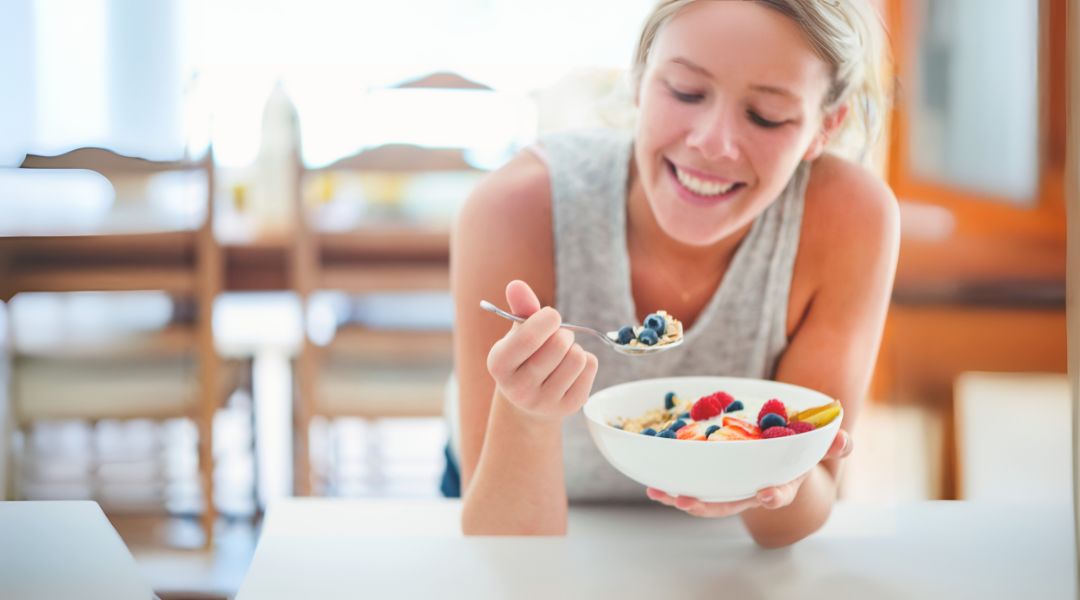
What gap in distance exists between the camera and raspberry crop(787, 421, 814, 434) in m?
0.53

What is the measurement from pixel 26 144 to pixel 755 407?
17.9 inches

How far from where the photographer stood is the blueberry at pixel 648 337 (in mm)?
587

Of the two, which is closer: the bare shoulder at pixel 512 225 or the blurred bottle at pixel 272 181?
the bare shoulder at pixel 512 225

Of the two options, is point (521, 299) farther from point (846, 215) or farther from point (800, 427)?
point (846, 215)

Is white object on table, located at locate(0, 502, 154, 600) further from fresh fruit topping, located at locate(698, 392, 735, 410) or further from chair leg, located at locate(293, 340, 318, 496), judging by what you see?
chair leg, located at locate(293, 340, 318, 496)

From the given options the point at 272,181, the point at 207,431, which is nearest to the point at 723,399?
the point at 207,431

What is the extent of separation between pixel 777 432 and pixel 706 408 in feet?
0.23

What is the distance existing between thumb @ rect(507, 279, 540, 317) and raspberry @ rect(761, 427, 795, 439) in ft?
0.48

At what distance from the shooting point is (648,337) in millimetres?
587

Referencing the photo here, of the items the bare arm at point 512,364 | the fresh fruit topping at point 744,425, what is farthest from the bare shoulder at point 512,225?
the fresh fruit topping at point 744,425

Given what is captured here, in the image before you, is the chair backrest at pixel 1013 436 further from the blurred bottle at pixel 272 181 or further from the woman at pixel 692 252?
the blurred bottle at pixel 272 181

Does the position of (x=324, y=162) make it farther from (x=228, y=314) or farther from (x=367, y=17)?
(x=367, y=17)

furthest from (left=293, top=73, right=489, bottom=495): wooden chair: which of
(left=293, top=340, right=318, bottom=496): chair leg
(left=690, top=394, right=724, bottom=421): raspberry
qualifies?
(left=690, top=394, right=724, bottom=421): raspberry

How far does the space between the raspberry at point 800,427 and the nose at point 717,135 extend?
0.53ft
